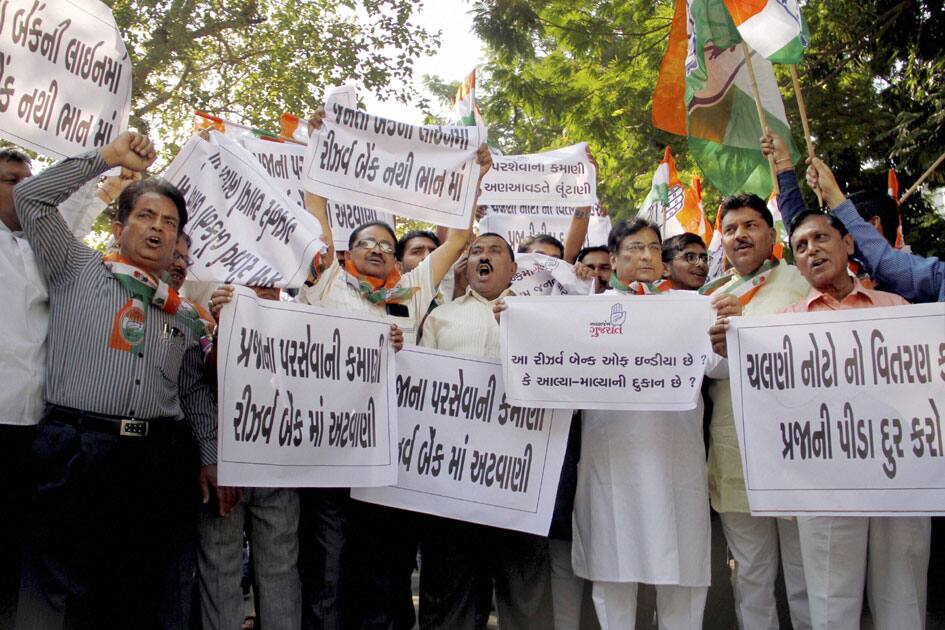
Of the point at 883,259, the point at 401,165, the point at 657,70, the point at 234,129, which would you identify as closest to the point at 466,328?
the point at 401,165

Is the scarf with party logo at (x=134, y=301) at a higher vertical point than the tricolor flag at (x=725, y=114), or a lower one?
lower

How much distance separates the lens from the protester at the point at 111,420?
3410 mm

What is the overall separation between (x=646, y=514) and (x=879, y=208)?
7.65 feet

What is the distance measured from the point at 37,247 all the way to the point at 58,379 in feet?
1.94

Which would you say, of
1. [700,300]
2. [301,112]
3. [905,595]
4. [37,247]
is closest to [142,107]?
[301,112]

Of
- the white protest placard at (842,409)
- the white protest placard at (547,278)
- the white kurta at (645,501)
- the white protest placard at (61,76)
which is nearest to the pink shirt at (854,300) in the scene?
the white protest placard at (842,409)

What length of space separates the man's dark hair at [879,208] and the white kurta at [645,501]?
1621mm

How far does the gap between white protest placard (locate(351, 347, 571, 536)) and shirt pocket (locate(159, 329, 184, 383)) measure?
1147 mm

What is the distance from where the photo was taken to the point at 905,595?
3.59 metres

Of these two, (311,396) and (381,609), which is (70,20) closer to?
(311,396)

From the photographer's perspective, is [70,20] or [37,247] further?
[70,20]

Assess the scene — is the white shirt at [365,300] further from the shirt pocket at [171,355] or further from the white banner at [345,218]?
the white banner at [345,218]

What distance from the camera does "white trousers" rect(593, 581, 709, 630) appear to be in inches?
160

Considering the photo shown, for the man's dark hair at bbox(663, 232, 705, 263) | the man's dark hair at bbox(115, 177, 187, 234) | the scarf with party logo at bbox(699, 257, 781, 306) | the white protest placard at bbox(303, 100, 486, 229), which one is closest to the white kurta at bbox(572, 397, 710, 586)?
the scarf with party logo at bbox(699, 257, 781, 306)
